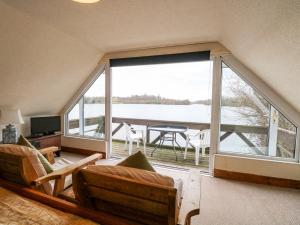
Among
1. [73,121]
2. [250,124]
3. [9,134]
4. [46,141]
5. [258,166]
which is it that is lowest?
[258,166]

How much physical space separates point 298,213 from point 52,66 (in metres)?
3.96

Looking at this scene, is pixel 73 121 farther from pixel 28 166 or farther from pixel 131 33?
pixel 28 166

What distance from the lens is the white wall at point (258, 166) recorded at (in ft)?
8.93

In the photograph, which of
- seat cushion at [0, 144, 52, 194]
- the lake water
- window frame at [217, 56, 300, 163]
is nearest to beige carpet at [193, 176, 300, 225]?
window frame at [217, 56, 300, 163]

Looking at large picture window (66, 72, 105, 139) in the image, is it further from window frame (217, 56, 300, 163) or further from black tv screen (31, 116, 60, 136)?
window frame (217, 56, 300, 163)

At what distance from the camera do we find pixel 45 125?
13.1 ft

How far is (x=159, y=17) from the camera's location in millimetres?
2117

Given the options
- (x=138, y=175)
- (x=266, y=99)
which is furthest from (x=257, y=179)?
(x=138, y=175)

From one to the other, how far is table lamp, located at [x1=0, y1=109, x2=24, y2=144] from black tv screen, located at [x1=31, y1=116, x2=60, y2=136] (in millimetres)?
525

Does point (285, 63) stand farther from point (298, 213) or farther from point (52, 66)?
point (52, 66)

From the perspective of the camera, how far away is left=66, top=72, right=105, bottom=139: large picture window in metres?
4.05

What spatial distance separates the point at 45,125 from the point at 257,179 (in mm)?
4167

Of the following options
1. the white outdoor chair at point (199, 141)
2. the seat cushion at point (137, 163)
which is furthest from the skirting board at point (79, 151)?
the seat cushion at point (137, 163)

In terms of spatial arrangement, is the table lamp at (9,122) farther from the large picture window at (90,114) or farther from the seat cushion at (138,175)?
the seat cushion at (138,175)
